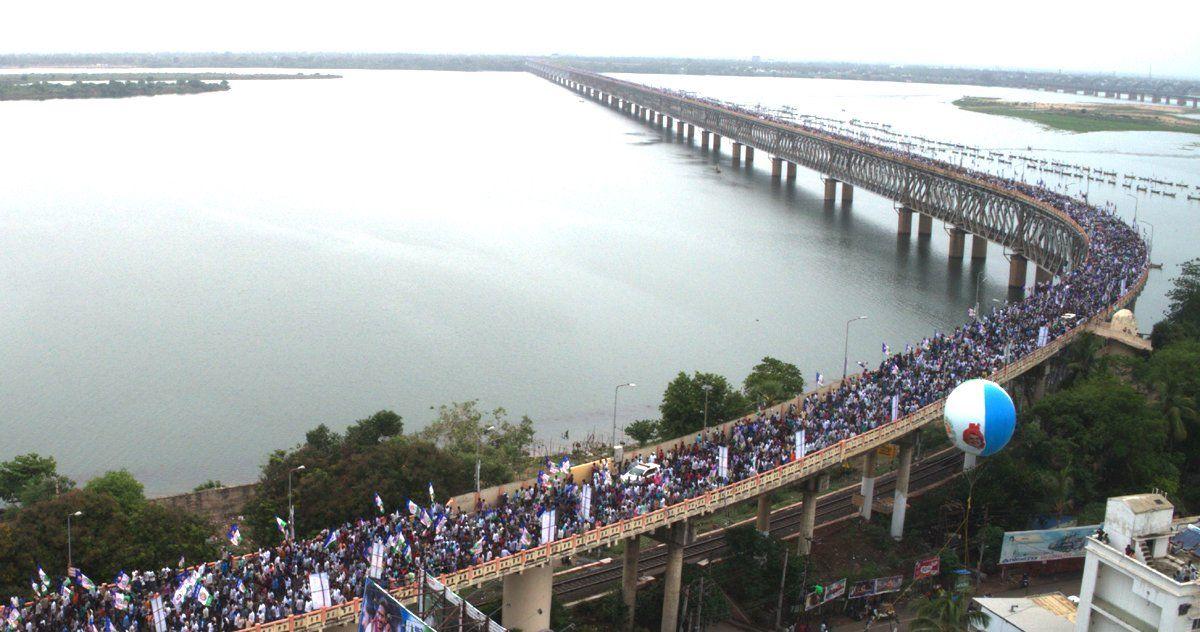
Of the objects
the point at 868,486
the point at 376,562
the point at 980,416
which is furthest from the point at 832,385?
the point at 376,562

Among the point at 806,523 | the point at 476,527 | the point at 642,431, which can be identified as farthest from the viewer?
the point at 642,431

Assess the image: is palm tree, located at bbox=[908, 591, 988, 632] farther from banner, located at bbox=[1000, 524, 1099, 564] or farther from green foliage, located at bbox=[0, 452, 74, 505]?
green foliage, located at bbox=[0, 452, 74, 505]

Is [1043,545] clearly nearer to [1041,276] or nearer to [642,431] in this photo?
[642,431]

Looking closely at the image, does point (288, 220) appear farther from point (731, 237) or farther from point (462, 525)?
point (462, 525)

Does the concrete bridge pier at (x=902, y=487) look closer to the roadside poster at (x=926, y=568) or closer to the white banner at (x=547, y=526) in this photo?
the roadside poster at (x=926, y=568)

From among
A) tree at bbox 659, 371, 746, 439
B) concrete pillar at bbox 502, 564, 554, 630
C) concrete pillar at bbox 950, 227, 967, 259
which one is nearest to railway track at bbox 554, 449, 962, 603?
concrete pillar at bbox 502, 564, 554, 630

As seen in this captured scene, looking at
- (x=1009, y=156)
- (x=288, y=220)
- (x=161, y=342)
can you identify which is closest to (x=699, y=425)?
(x=161, y=342)
